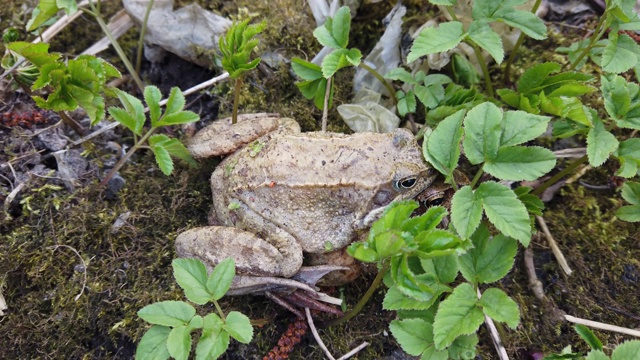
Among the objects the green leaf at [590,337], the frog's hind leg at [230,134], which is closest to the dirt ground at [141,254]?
the frog's hind leg at [230,134]

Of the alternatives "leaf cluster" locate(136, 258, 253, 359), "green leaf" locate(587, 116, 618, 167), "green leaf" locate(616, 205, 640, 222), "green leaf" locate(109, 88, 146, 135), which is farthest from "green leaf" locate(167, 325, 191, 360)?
"green leaf" locate(616, 205, 640, 222)

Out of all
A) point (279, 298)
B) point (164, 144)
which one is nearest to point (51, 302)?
point (164, 144)

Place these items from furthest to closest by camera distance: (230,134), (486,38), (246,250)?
1. (230,134)
2. (246,250)
3. (486,38)

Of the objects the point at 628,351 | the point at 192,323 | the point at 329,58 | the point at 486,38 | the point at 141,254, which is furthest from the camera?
the point at 141,254

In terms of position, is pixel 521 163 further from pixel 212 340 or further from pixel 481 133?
pixel 212 340

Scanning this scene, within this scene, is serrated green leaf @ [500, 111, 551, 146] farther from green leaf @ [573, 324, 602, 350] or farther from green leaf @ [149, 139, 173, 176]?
green leaf @ [149, 139, 173, 176]

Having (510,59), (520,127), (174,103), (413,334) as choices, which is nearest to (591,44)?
(510,59)

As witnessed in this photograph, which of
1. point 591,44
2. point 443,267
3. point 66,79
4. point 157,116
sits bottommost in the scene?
point 443,267
